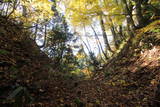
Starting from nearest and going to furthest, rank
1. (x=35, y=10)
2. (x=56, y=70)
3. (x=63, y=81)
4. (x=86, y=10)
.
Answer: (x=63, y=81)
(x=86, y=10)
(x=56, y=70)
(x=35, y=10)

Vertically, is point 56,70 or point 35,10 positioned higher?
point 35,10

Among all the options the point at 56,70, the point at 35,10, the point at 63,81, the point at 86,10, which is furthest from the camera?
the point at 35,10

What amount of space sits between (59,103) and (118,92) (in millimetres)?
2582

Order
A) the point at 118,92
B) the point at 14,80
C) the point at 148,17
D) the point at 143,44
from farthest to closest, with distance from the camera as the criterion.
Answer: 1. the point at 148,17
2. the point at 143,44
3. the point at 118,92
4. the point at 14,80

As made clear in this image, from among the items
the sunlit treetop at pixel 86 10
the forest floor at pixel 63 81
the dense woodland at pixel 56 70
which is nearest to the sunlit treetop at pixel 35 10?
the dense woodland at pixel 56 70

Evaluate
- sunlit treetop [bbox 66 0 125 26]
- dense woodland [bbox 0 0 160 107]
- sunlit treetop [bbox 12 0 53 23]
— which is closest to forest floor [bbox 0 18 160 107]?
dense woodland [bbox 0 0 160 107]

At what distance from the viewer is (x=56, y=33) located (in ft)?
27.8

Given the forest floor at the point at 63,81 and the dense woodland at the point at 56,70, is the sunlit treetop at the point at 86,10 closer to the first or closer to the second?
the dense woodland at the point at 56,70

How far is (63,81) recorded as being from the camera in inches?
200

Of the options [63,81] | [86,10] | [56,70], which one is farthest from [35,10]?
[63,81]

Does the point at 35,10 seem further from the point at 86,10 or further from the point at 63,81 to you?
the point at 63,81

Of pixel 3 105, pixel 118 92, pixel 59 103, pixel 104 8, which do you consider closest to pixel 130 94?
pixel 118 92

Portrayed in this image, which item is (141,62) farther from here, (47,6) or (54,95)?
(47,6)

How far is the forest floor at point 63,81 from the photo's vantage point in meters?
2.87
